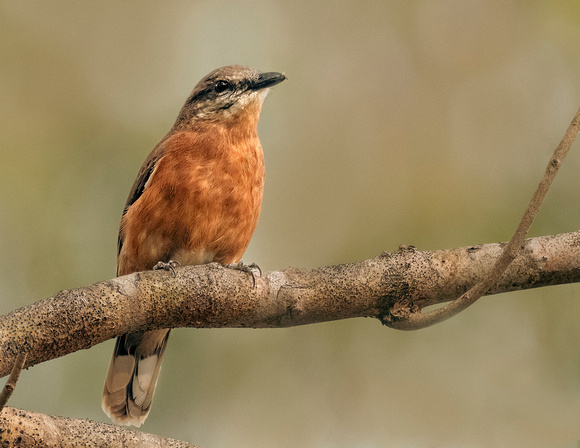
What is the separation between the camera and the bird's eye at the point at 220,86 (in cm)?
669

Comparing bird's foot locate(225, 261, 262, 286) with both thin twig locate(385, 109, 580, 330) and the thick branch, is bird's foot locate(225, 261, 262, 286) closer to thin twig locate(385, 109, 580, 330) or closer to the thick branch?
the thick branch

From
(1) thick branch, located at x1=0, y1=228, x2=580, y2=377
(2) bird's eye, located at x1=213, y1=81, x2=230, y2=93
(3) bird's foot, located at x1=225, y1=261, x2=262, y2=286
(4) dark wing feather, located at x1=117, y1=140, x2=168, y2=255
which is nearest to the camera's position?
(1) thick branch, located at x1=0, y1=228, x2=580, y2=377

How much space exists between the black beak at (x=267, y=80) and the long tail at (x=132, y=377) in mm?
2530

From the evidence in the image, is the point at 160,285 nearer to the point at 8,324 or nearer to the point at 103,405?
the point at 8,324

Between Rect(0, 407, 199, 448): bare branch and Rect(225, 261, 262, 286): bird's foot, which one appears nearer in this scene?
Rect(0, 407, 199, 448): bare branch

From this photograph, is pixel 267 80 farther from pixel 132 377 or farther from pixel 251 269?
pixel 132 377

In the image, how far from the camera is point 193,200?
5.74 m

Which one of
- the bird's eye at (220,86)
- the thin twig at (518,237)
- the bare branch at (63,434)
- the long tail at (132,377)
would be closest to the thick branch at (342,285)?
the thin twig at (518,237)

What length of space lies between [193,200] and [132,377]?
6.56ft

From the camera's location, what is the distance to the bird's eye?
6691 millimetres

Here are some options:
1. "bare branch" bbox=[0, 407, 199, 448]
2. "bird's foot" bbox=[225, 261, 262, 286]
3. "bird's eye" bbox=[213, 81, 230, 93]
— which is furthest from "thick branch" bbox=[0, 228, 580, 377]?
"bird's eye" bbox=[213, 81, 230, 93]

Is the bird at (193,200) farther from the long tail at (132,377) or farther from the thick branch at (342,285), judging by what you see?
the thick branch at (342,285)

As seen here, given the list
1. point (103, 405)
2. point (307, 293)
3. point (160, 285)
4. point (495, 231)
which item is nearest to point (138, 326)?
point (160, 285)

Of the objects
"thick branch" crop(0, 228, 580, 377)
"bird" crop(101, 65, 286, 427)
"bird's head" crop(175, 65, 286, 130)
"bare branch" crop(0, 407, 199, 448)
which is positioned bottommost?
"bare branch" crop(0, 407, 199, 448)
